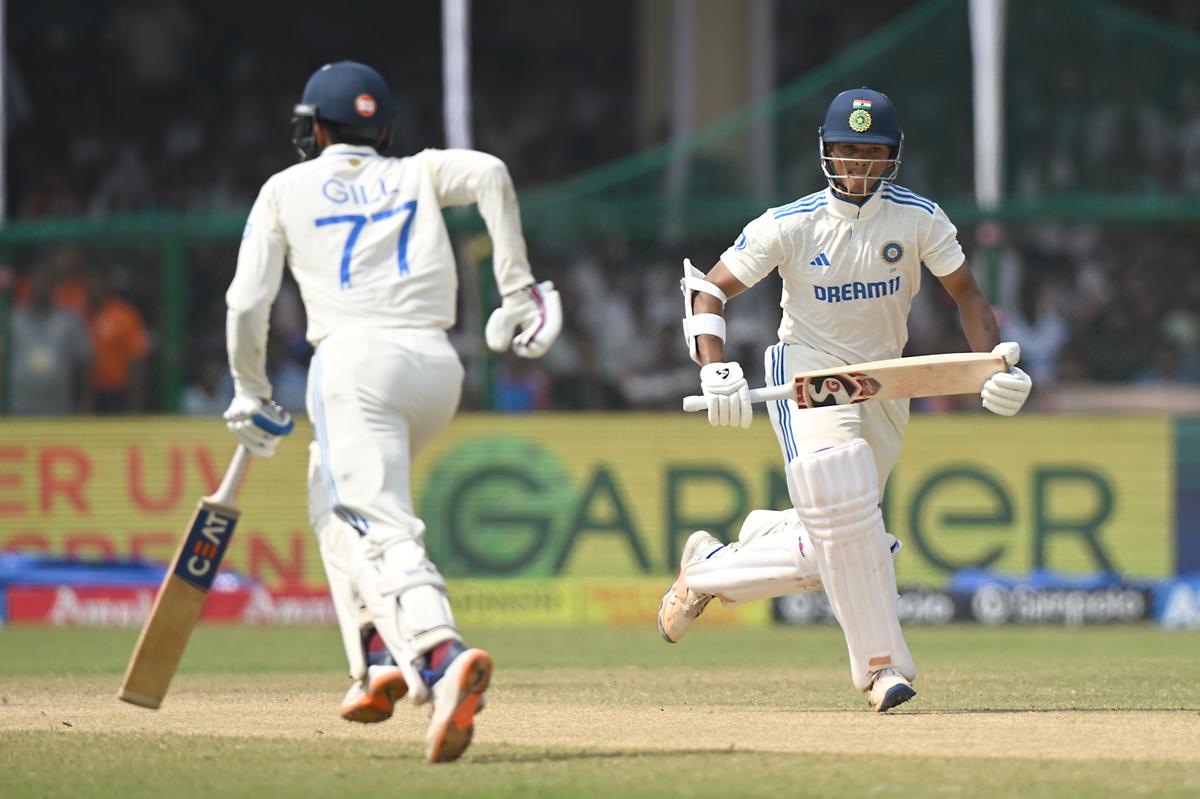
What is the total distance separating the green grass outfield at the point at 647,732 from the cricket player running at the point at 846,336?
42 cm

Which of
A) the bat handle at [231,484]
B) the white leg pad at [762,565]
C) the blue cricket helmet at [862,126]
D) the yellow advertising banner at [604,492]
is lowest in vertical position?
the yellow advertising banner at [604,492]

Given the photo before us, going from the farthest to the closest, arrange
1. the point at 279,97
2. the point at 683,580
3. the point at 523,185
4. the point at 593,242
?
the point at 279,97 → the point at 523,185 → the point at 593,242 → the point at 683,580

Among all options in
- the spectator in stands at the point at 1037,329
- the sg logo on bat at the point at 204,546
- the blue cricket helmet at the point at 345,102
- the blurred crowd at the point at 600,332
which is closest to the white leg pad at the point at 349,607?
the sg logo on bat at the point at 204,546

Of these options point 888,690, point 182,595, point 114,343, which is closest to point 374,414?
point 182,595

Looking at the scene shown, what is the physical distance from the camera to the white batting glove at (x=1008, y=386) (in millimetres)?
6473

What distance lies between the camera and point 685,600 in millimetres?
7422

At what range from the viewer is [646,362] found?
529 inches

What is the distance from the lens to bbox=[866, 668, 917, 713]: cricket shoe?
21.7 ft

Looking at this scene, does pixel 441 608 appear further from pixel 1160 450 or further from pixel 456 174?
pixel 1160 450

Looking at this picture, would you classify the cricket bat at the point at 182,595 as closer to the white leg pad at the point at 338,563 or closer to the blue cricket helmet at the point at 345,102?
the white leg pad at the point at 338,563

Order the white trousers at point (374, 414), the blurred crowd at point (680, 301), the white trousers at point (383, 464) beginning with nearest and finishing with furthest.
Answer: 1. the white trousers at point (383, 464)
2. the white trousers at point (374, 414)
3. the blurred crowd at point (680, 301)

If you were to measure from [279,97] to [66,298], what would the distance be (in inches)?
273

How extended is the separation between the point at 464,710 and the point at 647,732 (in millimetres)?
1049

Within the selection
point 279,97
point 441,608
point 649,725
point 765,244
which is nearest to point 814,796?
point 441,608
